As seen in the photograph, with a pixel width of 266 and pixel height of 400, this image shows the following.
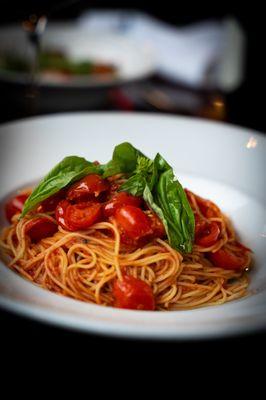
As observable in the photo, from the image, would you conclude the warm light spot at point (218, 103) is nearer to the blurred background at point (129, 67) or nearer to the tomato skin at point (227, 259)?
the blurred background at point (129, 67)

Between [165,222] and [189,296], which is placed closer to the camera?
[165,222]

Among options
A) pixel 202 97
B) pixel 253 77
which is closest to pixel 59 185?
pixel 202 97

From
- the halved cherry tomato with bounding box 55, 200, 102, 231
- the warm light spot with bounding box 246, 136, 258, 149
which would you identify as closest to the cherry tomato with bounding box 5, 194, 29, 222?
the halved cherry tomato with bounding box 55, 200, 102, 231

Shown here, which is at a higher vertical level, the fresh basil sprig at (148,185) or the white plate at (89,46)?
the white plate at (89,46)

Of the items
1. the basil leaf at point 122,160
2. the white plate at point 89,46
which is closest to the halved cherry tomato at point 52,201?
the basil leaf at point 122,160

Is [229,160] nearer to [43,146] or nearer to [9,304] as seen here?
[43,146]

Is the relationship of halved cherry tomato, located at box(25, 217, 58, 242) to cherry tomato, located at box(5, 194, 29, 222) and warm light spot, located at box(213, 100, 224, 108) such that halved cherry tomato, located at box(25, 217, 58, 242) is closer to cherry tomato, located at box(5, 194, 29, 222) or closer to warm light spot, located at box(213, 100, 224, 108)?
cherry tomato, located at box(5, 194, 29, 222)

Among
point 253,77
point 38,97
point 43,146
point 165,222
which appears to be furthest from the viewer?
point 253,77
